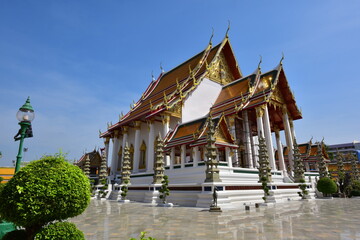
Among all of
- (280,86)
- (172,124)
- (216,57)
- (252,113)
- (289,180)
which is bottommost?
(289,180)

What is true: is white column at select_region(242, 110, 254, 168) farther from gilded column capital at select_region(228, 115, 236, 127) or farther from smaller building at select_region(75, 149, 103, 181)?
smaller building at select_region(75, 149, 103, 181)

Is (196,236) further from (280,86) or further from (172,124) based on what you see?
(280,86)

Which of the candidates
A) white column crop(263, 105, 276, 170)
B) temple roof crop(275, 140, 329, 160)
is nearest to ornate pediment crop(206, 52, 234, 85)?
white column crop(263, 105, 276, 170)

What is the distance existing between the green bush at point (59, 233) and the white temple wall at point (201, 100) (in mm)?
17654

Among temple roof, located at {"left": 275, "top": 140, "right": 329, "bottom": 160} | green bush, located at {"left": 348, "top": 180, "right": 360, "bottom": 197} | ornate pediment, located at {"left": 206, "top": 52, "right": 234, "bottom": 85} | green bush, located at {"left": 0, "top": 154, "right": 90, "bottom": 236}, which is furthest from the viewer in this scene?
temple roof, located at {"left": 275, "top": 140, "right": 329, "bottom": 160}

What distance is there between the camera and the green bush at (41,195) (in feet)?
11.1

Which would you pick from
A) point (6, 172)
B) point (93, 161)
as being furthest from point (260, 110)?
point (6, 172)

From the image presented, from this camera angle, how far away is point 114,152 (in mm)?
27906

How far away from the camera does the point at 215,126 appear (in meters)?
15.1

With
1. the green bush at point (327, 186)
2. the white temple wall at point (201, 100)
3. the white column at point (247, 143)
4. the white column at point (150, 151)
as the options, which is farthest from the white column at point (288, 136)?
the white column at point (150, 151)

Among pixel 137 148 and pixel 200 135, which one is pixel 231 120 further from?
pixel 137 148

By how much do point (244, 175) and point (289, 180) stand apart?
4.95 m

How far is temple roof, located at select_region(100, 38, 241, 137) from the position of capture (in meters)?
21.0

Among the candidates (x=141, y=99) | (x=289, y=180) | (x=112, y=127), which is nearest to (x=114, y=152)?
(x=112, y=127)
